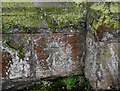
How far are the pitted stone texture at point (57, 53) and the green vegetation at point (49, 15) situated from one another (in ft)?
0.46

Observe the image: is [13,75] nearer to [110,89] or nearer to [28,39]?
[28,39]

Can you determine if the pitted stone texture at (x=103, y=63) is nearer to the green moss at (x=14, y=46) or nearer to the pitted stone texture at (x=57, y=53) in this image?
the pitted stone texture at (x=57, y=53)

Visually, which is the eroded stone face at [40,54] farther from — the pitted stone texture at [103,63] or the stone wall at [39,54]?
the pitted stone texture at [103,63]

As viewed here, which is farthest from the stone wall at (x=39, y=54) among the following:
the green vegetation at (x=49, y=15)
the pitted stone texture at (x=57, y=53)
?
the green vegetation at (x=49, y=15)

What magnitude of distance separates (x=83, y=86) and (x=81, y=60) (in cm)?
31

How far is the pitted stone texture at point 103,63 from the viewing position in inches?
67.4

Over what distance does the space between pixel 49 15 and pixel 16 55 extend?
0.58m

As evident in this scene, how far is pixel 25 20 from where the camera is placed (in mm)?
1826

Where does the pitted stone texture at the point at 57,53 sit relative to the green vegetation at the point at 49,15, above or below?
below

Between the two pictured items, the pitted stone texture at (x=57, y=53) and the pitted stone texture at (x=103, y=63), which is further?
the pitted stone texture at (x=57, y=53)

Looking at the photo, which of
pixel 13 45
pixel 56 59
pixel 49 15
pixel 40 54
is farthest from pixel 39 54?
pixel 49 15

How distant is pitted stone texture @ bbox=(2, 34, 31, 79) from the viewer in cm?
188

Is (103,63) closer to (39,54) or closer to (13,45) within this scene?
(39,54)

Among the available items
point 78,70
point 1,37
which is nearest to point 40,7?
point 1,37
